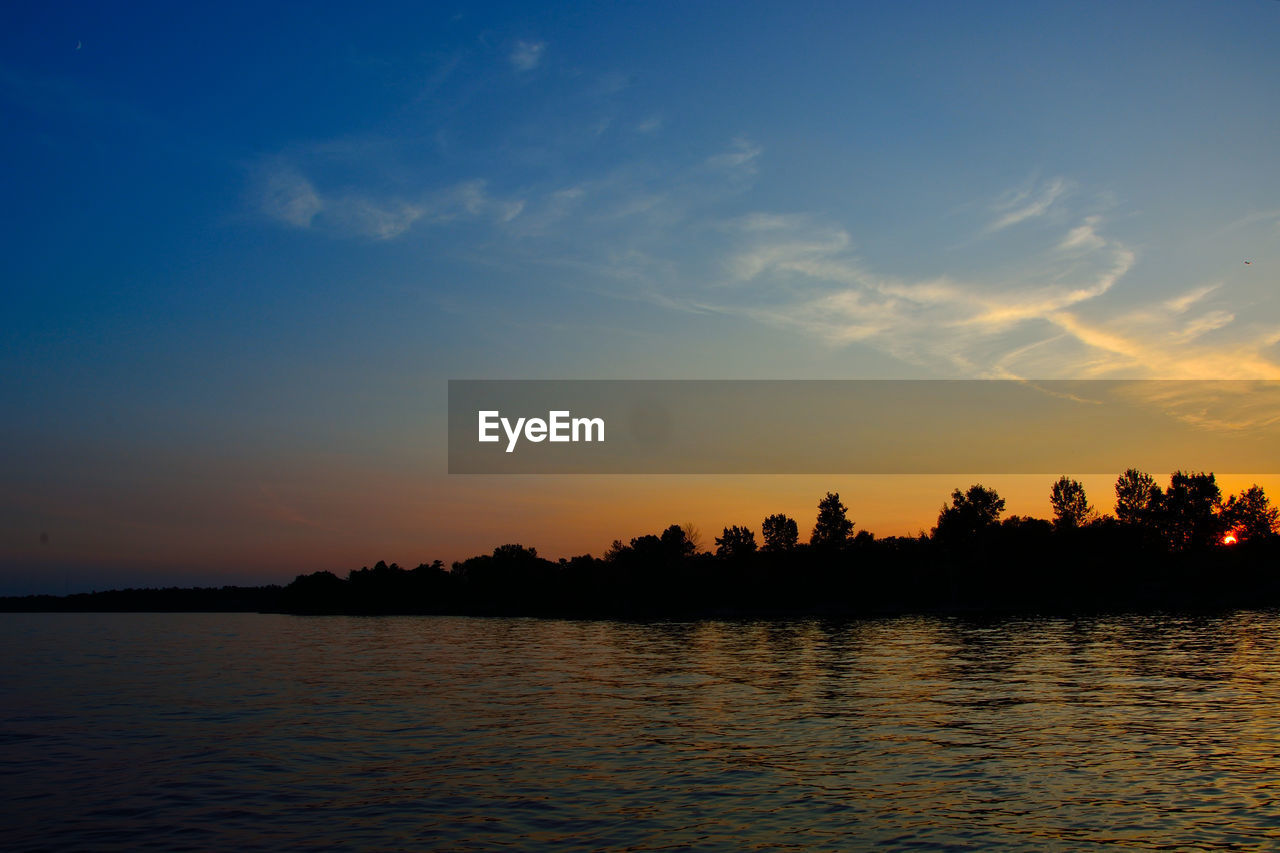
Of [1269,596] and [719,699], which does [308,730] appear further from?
[1269,596]

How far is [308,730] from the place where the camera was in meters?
40.9

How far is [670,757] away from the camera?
3155 cm

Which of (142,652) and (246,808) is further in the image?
(142,652)

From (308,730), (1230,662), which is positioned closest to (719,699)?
(308,730)

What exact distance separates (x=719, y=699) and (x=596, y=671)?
70.2 feet

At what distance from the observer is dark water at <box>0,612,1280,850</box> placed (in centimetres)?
2214

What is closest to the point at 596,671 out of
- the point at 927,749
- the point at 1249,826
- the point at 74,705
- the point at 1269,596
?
the point at 74,705

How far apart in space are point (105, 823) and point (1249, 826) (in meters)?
30.4

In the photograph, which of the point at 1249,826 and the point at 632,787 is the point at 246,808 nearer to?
the point at 632,787

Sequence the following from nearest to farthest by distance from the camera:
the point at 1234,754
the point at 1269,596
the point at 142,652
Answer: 1. the point at 1234,754
2. the point at 142,652
3. the point at 1269,596

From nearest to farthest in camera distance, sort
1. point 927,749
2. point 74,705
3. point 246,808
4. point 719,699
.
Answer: point 246,808 → point 927,749 → point 719,699 → point 74,705

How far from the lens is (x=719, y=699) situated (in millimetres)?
47688

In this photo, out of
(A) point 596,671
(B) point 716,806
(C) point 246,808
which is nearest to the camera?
(B) point 716,806

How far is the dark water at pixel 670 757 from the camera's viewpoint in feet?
72.6
